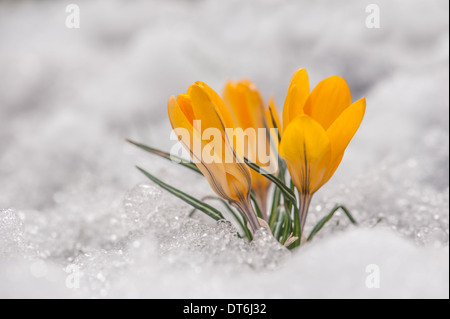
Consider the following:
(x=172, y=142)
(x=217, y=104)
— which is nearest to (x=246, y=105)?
(x=217, y=104)

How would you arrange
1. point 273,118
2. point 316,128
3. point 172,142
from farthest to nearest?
point 172,142, point 273,118, point 316,128

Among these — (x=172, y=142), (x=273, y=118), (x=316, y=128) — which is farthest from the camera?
(x=172, y=142)

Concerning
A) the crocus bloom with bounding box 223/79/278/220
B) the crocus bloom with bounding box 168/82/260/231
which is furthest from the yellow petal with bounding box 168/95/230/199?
the crocus bloom with bounding box 223/79/278/220

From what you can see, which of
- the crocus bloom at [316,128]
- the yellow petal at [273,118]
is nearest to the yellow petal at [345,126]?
the crocus bloom at [316,128]

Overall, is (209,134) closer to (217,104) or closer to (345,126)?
(217,104)

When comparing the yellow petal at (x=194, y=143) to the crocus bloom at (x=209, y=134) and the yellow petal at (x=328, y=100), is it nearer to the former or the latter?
the crocus bloom at (x=209, y=134)

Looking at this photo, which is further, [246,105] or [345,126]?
[246,105]

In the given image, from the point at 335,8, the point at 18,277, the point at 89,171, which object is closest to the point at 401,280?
the point at 18,277
